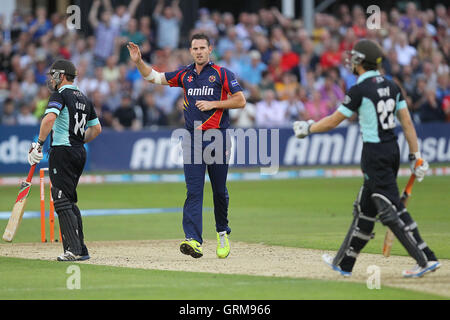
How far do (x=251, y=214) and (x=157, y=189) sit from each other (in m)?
5.92

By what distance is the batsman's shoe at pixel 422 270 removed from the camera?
878 cm

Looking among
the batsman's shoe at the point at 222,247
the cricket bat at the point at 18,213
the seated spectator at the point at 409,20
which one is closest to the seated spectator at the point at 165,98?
the seated spectator at the point at 409,20

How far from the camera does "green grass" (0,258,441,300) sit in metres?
8.09

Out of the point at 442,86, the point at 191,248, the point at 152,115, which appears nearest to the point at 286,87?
the point at 152,115

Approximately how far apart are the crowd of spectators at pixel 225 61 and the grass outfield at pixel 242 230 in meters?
3.08

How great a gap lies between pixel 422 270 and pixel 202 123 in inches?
131

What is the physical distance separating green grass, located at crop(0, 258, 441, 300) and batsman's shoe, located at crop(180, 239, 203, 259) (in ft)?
2.59

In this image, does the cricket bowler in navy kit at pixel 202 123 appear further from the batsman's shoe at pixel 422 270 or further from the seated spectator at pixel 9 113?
the seated spectator at pixel 9 113

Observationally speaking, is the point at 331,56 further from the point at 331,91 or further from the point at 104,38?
the point at 104,38

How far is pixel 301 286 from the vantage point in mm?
8578

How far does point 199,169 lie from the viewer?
10648mm

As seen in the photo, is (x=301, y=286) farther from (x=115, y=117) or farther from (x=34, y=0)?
(x=34, y=0)

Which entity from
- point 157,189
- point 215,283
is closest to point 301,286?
point 215,283
